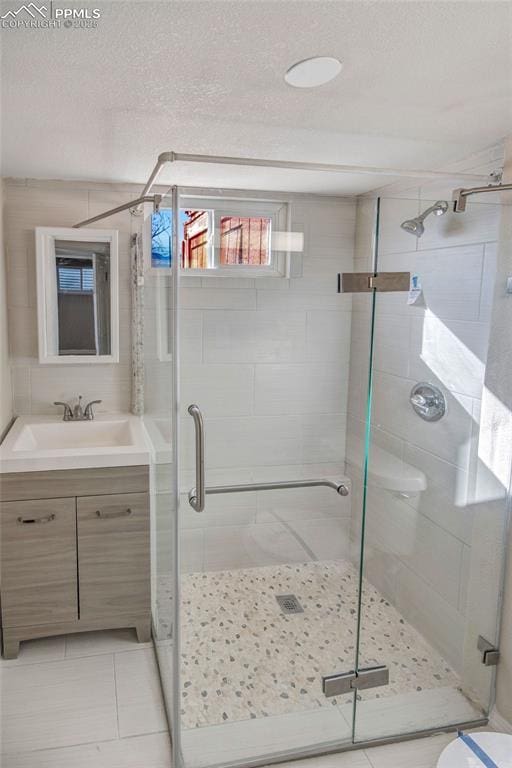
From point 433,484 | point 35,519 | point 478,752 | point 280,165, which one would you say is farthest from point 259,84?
point 478,752

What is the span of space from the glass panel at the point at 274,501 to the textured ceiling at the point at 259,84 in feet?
1.05

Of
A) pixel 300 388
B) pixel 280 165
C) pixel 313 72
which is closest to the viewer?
pixel 313 72

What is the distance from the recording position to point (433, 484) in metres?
2.16

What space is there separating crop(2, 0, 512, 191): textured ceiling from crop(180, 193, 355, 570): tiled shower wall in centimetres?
34

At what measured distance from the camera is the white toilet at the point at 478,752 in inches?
76.3

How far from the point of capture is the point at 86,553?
8.32 ft

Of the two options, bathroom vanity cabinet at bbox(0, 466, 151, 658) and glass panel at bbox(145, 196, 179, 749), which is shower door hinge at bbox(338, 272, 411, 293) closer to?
glass panel at bbox(145, 196, 179, 749)

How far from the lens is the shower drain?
2033mm

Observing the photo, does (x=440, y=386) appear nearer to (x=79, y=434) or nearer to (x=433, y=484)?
(x=433, y=484)

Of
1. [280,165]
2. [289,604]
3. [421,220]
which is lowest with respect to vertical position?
[289,604]

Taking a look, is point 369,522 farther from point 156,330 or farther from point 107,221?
point 107,221

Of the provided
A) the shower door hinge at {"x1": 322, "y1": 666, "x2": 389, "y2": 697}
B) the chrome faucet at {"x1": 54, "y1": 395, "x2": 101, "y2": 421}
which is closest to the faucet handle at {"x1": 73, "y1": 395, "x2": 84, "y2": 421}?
the chrome faucet at {"x1": 54, "y1": 395, "x2": 101, "y2": 421}
